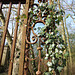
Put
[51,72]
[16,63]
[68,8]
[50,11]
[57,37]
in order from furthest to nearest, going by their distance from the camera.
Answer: [68,8] → [16,63] → [50,11] → [57,37] → [51,72]

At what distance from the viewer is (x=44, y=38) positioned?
1.05m

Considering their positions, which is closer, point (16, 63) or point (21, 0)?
point (21, 0)

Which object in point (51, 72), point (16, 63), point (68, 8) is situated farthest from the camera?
point (68, 8)

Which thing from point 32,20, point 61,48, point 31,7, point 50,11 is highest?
point 31,7

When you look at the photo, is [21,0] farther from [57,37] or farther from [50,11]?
[57,37]

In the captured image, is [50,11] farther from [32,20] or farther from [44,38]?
[44,38]

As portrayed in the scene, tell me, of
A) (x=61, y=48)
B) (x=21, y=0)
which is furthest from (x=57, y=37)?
(x=21, y=0)

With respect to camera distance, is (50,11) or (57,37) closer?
(57,37)

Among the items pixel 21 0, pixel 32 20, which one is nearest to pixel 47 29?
pixel 32 20

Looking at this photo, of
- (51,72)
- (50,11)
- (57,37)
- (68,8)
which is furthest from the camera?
(68,8)

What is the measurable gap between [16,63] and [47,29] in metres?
2.01

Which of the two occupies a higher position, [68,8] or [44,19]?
[68,8]

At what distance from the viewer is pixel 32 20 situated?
1156 millimetres

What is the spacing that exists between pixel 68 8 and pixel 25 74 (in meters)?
5.72
